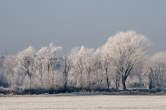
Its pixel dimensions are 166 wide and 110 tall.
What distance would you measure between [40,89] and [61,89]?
3510mm

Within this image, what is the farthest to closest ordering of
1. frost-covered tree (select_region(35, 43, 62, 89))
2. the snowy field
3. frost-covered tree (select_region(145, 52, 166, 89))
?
frost-covered tree (select_region(145, 52, 166, 89)) < frost-covered tree (select_region(35, 43, 62, 89)) < the snowy field

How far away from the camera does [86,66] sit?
65438 mm

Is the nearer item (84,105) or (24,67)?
(84,105)

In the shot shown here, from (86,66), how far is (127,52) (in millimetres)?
8077

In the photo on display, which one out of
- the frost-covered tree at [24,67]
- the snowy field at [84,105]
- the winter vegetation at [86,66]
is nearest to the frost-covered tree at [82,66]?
the winter vegetation at [86,66]

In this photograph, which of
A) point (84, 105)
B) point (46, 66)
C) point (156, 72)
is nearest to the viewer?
point (84, 105)

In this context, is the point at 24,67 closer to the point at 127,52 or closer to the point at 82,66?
the point at 82,66

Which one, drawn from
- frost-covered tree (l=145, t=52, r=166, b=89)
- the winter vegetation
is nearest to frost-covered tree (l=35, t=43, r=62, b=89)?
the winter vegetation

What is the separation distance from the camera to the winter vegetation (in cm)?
6203

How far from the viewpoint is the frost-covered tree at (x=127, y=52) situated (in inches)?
2512

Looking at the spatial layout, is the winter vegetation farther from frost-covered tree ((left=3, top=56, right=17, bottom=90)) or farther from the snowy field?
the snowy field

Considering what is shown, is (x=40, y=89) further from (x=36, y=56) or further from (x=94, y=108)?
(x=94, y=108)

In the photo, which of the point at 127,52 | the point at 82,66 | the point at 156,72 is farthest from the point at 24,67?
the point at 156,72

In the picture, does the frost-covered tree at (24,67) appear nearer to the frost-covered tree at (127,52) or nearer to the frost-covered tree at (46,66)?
the frost-covered tree at (46,66)
